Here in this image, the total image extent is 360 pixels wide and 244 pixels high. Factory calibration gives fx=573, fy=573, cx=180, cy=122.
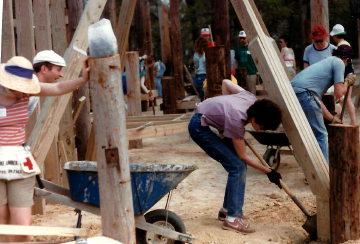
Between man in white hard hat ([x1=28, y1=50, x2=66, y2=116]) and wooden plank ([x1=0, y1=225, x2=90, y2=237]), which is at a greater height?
man in white hard hat ([x1=28, y1=50, x2=66, y2=116])

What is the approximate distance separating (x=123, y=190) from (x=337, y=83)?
3.17 metres

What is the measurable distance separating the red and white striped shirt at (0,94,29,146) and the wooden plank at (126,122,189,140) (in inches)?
121

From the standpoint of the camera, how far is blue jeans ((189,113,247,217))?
16.4ft

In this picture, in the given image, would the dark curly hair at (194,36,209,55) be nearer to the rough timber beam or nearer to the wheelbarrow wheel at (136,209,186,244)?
the rough timber beam

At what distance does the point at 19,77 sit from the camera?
346cm

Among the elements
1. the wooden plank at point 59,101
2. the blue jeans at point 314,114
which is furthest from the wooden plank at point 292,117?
the wooden plank at point 59,101

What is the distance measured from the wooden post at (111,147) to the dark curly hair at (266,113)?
1.48 meters

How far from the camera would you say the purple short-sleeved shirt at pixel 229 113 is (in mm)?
4691

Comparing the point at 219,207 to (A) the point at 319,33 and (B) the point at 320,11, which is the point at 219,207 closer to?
(A) the point at 319,33

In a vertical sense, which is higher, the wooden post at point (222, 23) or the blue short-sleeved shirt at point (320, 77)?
the wooden post at point (222, 23)

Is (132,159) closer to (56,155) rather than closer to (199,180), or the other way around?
(199,180)

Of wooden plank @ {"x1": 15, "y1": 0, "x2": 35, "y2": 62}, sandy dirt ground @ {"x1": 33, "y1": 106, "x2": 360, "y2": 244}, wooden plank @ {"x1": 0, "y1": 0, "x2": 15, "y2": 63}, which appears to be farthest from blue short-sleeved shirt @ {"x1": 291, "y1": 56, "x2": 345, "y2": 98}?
wooden plank @ {"x1": 0, "y1": 0, "x2": 15, "y2": 63}

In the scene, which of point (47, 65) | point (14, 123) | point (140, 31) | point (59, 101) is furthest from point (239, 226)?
point (140, 31)

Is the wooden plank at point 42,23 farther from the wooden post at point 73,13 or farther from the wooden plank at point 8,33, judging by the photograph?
the wooden post at point 73,13
